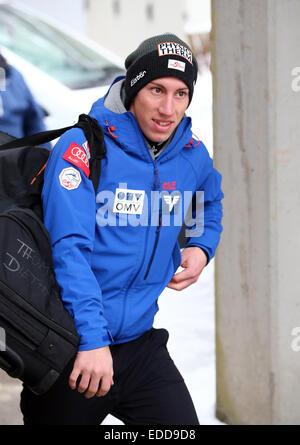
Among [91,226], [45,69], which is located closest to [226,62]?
[91,226]

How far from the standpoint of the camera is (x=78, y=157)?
72.0 inches

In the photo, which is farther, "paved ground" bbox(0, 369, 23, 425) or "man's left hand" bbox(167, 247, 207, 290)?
"paved ground" bbox(0, 369, 23, 425)

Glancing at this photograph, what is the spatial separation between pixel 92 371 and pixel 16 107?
2295 mm

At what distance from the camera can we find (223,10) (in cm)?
303

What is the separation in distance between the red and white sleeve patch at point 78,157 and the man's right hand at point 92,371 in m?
0.45

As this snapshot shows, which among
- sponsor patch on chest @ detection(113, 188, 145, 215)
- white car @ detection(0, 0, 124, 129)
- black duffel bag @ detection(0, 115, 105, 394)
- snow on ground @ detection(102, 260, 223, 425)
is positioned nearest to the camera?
black duffel bag @ detection(0, 115, 105, 394)

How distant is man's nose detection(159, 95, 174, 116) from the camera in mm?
1926

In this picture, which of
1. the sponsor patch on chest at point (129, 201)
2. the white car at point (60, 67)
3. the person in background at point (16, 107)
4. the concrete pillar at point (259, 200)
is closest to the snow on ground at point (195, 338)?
the concrete pillar at point (259, 200)

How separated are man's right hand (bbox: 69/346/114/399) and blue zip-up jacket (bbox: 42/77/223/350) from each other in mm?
24

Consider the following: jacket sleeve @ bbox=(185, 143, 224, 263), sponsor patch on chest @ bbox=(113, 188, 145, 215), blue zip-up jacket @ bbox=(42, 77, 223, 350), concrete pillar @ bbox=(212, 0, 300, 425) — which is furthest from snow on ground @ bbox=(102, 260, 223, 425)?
sponsor patch on chest @ bbox=(113, 188, 145, 215)

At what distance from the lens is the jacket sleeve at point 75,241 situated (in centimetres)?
177

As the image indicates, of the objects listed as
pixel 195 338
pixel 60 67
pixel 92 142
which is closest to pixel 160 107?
pixel 92 142

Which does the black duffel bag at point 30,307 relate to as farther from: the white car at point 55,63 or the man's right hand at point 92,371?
the white car at point 55,63

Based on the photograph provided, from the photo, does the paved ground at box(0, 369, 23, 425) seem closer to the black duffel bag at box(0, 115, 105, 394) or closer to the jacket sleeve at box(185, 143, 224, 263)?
the jacket sleeve at box(185, 143, 224, 263)
